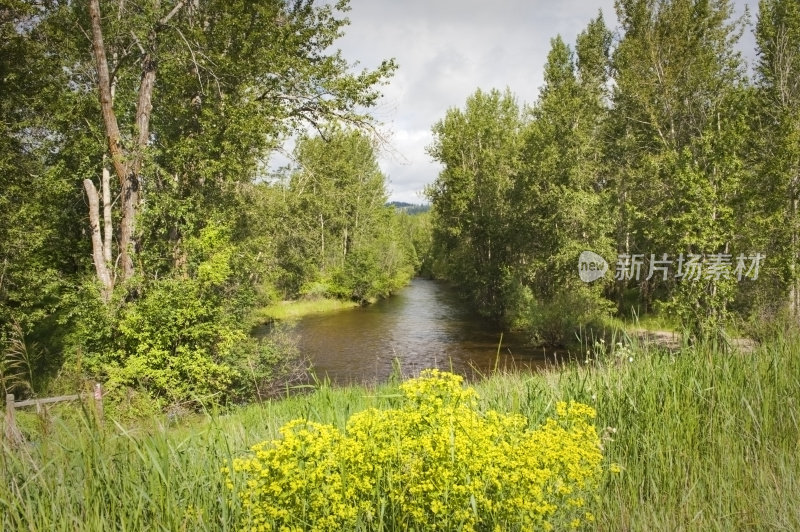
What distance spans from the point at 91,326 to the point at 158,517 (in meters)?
9.22

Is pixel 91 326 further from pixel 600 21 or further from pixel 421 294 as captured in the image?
pixel 421 294

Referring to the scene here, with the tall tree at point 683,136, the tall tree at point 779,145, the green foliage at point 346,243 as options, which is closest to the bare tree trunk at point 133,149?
the tall tree at point 683,136

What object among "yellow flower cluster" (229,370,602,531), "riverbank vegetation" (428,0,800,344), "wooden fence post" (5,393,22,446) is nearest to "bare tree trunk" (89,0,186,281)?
"wooden fence post" (5,393,22,446)

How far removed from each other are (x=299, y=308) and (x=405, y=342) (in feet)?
39.6

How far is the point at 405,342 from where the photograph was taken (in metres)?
21.3

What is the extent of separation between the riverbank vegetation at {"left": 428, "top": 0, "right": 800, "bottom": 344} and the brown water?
2145mm

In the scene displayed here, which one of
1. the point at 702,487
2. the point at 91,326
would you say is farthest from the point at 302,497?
the point at 91,326

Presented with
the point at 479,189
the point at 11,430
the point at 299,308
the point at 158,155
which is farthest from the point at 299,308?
the point at 11,430

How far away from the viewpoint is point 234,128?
34.1 ft

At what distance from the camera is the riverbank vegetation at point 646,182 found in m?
13.3

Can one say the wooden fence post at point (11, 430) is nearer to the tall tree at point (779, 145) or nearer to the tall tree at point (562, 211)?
the tall tree at point (779, 145)

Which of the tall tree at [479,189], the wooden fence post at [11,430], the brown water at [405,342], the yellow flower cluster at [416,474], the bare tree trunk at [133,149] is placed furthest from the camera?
the tall tree at [479,189]

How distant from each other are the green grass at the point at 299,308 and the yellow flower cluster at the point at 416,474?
25.3 meters

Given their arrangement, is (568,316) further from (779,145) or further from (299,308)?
(299,308)
